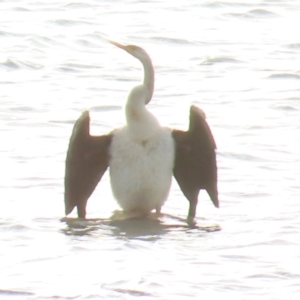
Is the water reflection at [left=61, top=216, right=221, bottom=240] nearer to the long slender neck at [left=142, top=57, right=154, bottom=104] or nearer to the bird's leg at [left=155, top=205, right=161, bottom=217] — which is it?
the bird's leg at [left=155, top=205, right=161, bottom=217]

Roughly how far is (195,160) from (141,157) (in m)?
0.42

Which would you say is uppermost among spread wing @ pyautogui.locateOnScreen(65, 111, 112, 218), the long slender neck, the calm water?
the long slender neck

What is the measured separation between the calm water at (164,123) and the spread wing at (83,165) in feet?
0.67

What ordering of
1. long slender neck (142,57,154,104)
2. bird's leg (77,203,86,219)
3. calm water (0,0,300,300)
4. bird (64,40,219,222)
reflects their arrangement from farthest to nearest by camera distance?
bird's leg (77,203,86,219), long slender neck (142,57,154,104), bird (64,40,219,222), calm water (0,0,300,300)

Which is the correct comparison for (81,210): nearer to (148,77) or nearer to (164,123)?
(148,77)

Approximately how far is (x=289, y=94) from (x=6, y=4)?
839cm

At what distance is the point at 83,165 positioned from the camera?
9.21 meters

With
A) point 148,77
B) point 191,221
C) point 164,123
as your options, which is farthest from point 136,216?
point 164,123

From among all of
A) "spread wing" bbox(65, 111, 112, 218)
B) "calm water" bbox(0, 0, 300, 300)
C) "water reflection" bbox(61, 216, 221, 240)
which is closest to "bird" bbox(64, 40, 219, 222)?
"spread wing" bbox(65, 111, 112, 218)

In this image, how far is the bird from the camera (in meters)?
9.02

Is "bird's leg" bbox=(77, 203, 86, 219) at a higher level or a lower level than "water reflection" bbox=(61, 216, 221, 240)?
higher

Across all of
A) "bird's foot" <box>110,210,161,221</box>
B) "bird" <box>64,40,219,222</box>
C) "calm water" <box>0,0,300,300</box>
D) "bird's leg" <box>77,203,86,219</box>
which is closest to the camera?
"calm water" <box>0,0,300,300</box>

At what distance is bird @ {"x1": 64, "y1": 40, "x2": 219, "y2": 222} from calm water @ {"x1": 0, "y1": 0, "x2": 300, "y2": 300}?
25cm

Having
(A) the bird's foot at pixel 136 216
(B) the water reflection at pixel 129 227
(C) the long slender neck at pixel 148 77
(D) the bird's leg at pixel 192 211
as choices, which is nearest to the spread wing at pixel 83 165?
(B) the water reflection at pixel 129 227
